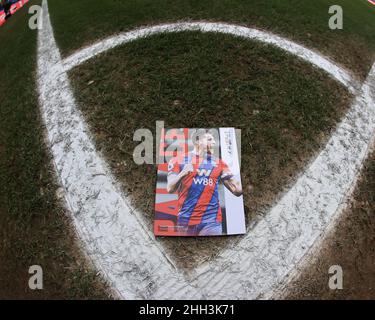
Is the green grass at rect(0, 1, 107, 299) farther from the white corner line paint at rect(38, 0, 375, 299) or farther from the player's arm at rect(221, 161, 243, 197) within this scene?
the player's arm at rect(221, 161, 243, 197)

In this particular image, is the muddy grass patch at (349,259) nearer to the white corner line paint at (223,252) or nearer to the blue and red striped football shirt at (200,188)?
the white corner line paint at (223,252)

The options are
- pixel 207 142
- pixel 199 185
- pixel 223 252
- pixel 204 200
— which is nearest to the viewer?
pixel 223 252

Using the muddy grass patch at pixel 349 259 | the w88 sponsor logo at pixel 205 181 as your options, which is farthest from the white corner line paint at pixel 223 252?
the w88 sponsor logo at pixel 205 181

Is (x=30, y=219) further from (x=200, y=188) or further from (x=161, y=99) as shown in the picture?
(x=161, y=99)

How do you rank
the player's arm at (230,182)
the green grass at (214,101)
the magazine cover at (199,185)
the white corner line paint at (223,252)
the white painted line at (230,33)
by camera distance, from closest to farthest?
Answer: the white corner line paint at (223,252), the magazine cover at (199,185), the player's arm at (230,182), the green grass at (214,101), the white painted line at (230,33)

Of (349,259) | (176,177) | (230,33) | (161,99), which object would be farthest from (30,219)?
(230,33)

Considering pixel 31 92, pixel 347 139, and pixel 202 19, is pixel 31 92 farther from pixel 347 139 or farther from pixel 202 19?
pixel 347 139
